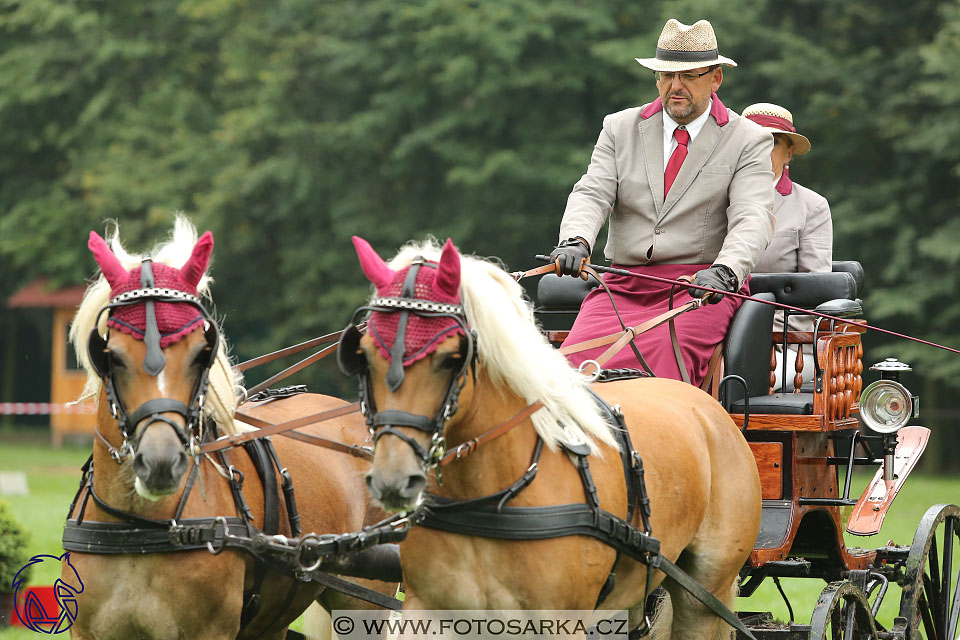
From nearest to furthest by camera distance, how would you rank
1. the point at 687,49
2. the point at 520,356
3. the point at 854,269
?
the point at 520,356 < the point at 687,49 < the point at 854,269

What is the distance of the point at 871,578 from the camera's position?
5.38 meters

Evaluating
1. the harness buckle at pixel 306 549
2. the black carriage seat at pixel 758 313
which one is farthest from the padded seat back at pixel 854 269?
the harness buckle at pixel 306 549

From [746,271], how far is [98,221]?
1870 cm

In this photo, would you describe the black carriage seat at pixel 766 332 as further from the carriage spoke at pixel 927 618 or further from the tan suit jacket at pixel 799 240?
the carriage spoke at pixel 927 618

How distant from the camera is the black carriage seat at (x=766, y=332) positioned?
16.8ft

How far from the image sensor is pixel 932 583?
5.85 m

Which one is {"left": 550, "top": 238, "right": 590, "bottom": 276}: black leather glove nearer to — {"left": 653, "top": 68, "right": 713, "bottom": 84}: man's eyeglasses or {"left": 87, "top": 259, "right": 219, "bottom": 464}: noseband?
{"left": 653, "top": 68, "right": 713, "bottom": 84}: man's eyeglasses

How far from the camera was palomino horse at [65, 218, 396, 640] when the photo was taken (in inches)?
137

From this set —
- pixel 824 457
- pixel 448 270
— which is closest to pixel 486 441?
pixel 448 270

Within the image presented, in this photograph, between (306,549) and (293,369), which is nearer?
(306,549)

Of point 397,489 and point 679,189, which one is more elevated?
point 679,189

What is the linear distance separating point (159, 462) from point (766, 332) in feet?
9.22

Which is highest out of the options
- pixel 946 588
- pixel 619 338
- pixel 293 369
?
pixel 619 338

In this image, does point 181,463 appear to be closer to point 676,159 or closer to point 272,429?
point 272,429
